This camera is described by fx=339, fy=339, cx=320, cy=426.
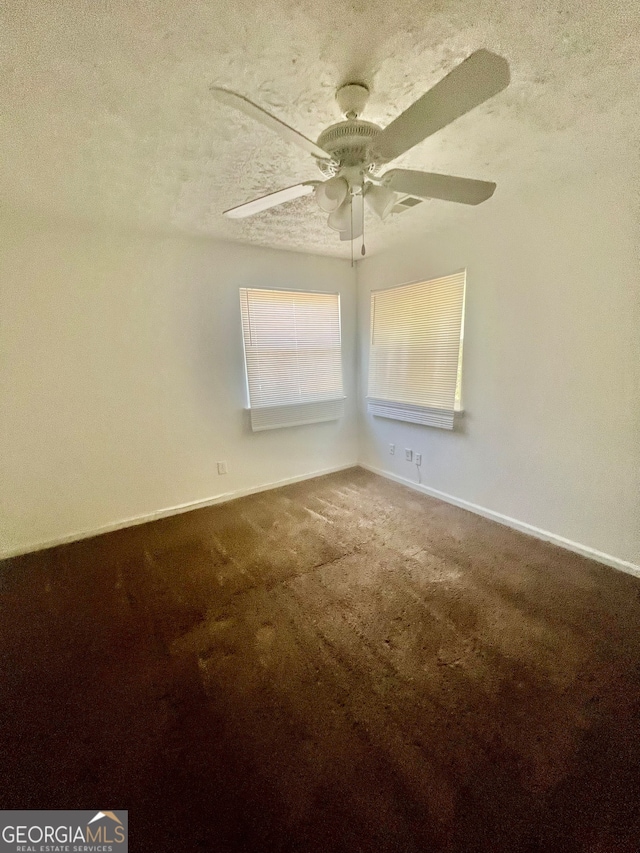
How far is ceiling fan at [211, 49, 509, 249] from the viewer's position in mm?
951

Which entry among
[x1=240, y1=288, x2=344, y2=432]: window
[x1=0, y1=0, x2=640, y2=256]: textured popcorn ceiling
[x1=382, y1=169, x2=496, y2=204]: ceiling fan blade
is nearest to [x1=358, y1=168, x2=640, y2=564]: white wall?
[x1=0, y1=0, x2=640, y2=256]: textured popcorn ceiling

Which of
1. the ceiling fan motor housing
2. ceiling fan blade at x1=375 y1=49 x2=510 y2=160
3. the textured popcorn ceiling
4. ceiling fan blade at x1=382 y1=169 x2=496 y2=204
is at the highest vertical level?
the textured popcorn ceiling

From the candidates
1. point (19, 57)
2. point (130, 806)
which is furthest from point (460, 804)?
point (19, 57)

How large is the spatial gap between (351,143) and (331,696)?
7.35 ft

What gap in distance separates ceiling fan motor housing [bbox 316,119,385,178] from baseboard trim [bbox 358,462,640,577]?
255 cm

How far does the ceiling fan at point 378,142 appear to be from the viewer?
3.12 feet

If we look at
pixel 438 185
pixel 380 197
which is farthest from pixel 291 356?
pixel 438 185

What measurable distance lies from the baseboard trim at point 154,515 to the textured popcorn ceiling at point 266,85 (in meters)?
2.32

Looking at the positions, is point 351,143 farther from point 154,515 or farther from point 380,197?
point 154,515

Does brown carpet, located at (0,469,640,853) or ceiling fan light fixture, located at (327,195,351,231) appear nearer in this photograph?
brown carpet, located at (0,469,640,853)

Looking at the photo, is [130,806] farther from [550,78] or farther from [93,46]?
[550,78]

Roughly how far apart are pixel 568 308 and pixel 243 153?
2095 millimetres

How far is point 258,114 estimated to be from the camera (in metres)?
1.08

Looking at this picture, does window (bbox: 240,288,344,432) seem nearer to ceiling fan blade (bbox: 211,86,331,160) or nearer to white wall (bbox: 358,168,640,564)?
white wall (bbox: 358,168,640,564)
